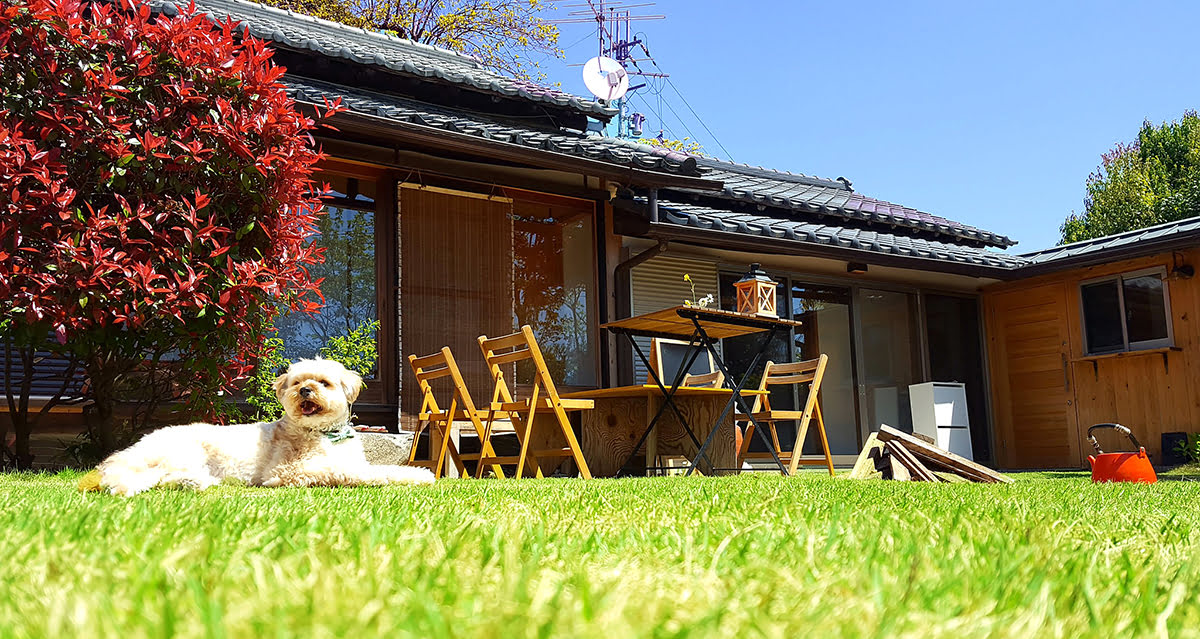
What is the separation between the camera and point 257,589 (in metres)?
1.08

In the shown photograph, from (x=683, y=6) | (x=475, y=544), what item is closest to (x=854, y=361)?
(x=475, y=544)

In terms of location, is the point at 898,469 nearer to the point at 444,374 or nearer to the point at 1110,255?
the point at 444,374

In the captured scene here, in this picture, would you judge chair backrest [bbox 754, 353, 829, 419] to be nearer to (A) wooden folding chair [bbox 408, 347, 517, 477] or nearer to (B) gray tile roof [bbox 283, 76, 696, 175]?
(B) gray tile roof [bbox 283, 76, 696, 175]

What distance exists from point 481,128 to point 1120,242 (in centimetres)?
763

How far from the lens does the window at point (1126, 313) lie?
1046 cm

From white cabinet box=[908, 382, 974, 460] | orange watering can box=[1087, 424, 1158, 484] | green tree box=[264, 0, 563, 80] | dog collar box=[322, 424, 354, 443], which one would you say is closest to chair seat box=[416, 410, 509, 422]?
dog collar box=[322, 424, 354, 443]

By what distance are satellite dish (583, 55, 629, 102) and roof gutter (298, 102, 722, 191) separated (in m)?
6.53

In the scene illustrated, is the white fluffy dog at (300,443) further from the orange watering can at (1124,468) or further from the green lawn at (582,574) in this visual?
the orange watering can at (1124,468)

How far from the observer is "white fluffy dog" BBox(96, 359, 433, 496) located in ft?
13.2

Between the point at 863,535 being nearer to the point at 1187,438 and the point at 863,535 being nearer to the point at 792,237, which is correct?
the point at 792,237

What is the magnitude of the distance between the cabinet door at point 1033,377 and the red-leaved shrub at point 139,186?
30.5 ft

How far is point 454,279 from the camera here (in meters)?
7.85

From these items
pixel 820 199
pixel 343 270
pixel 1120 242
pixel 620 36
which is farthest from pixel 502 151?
pixel 620 36

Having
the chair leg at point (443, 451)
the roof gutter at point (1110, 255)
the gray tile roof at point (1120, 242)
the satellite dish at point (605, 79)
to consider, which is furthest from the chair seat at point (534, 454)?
the satellite dish at point (605, 79)
